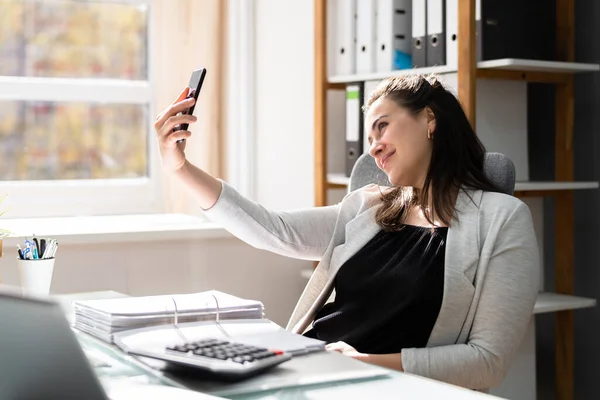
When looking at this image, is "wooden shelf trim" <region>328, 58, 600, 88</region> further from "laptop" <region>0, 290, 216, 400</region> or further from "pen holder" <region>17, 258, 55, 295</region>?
"laptop" <region>0, 290, 216, 400</region>

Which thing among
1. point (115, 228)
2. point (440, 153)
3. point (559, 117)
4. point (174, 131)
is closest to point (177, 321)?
point (174, 131)

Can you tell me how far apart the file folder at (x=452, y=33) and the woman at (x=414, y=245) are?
0.63m

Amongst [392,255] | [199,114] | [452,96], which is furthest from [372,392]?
[199,114]

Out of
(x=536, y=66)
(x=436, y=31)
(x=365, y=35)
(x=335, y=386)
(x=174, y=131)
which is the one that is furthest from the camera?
(x=365, y=35)

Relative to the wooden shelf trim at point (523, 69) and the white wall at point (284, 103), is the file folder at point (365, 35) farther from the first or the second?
the white wall at point (284, 103)

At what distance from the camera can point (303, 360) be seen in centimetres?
123

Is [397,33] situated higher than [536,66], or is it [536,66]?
[397,33]

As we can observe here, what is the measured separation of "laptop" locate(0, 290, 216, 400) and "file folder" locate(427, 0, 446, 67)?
2.00m

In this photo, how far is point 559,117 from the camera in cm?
258

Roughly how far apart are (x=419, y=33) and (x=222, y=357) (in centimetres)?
169

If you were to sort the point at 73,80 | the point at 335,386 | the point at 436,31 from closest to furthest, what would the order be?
the point at 335,386 < the point at 436,31 < the point at 73,80

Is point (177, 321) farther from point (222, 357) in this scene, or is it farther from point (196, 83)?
point (196, 83)

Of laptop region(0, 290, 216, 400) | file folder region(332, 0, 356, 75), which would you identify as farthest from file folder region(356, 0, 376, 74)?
laptop region(0, 290, 216, 400)

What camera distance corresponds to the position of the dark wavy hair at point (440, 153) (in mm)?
1753
